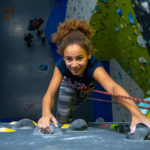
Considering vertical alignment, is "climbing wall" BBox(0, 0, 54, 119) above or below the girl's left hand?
above

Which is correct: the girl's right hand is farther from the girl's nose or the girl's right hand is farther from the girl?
the girl's nose

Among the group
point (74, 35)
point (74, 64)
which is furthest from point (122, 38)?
point (74, 64)

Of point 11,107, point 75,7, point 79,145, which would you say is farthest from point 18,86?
point 79,145

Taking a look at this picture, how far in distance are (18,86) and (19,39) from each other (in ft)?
1.81

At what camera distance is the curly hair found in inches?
40.8

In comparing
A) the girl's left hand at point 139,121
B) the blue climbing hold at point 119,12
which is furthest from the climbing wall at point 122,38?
the girl's left hand at point 139,121

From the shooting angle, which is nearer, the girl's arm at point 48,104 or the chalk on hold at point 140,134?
the chalk on hold at point 140,134

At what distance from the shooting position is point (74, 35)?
1071 mm

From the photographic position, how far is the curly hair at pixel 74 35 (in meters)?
1.04

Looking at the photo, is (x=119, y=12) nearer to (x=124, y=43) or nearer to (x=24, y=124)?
→ (x=124, y=43)

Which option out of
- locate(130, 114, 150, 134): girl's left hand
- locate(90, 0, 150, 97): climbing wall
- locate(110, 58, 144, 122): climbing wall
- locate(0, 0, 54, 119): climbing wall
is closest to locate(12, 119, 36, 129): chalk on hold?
locate(130, 114, 150, 134): girl's left hand

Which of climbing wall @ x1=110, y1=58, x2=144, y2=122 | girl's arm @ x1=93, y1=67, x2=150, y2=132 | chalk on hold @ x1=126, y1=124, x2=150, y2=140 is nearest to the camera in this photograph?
chalk on hold @ x1=126, y1=124, x2=150, y2=140

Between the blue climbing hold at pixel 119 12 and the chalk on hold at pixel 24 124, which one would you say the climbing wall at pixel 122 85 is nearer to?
the blue climbing hold at pixel 119 12

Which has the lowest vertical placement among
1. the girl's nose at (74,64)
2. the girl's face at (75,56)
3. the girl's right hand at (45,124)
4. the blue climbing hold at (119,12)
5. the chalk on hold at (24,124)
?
the chalk on hold at (24,124)
